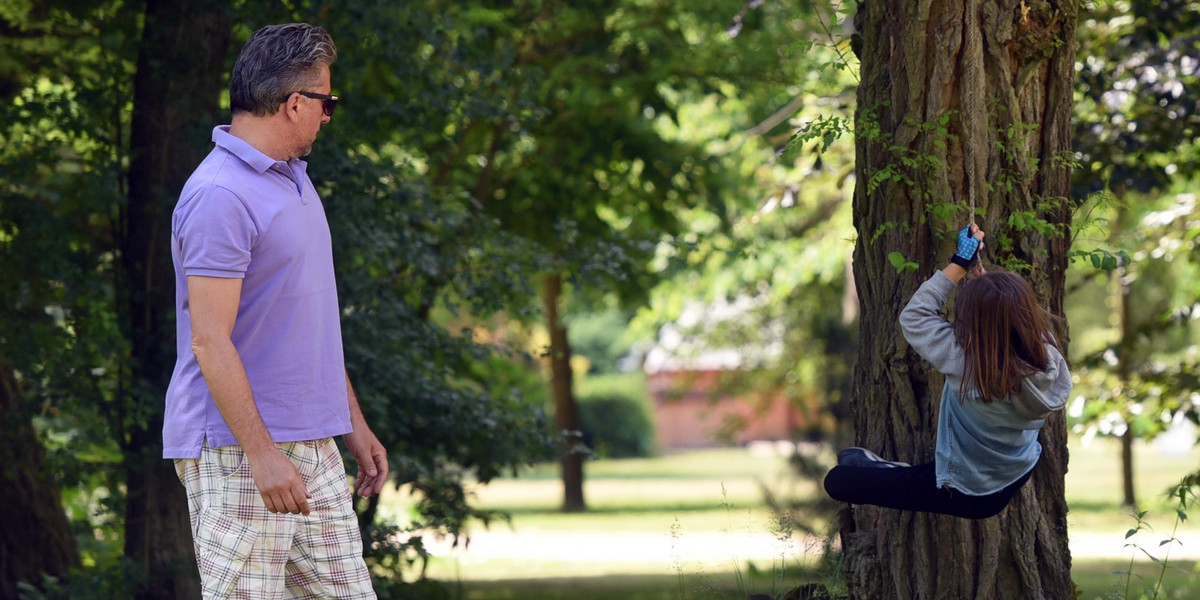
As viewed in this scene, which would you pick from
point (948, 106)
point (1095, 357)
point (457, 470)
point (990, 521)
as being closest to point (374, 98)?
point (457, 470)

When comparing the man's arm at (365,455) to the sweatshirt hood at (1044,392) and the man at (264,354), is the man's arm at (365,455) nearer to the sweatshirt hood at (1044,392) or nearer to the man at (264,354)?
the man at (264,354)

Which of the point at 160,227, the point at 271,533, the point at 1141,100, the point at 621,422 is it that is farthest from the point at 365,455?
the point at 621,422

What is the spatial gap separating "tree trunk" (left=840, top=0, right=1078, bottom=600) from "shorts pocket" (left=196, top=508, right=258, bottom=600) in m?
2.06

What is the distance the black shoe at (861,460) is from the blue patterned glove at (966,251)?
62 cm

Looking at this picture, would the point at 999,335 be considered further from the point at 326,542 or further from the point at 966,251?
the point at 326,542

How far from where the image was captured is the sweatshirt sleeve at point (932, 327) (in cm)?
355

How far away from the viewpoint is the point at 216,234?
114 inches

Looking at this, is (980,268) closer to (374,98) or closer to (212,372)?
(212,372)

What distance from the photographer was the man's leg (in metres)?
3.11

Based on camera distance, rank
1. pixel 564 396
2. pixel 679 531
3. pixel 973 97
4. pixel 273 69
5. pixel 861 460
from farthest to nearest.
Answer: pixel 564 396
pixel 679 531
pixel 973 97
pixel 861 460
pixel 273 69

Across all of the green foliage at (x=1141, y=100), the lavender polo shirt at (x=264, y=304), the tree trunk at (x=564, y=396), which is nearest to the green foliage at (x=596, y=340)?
the tree trunk at (x=564, y=396)

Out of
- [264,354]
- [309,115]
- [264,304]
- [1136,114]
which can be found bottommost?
[264,354]

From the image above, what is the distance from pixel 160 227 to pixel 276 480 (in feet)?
13.3

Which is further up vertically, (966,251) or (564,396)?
(966,251)
